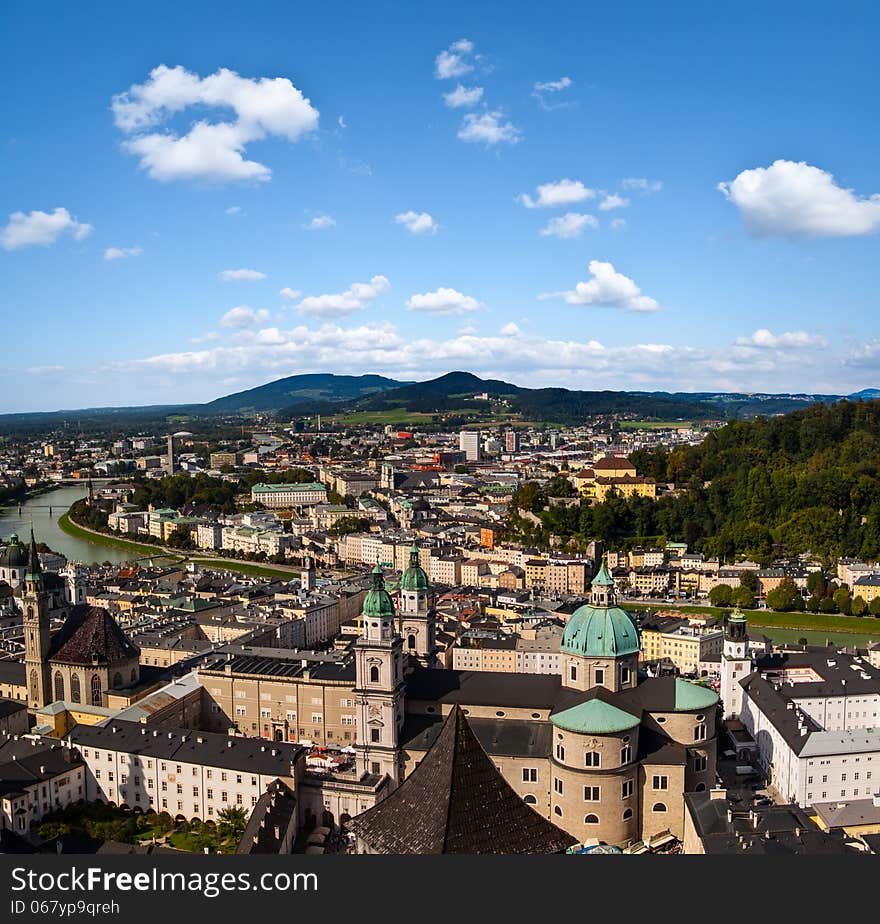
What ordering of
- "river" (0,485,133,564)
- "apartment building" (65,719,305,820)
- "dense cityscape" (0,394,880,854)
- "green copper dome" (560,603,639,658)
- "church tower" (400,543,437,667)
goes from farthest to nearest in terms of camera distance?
"river" (0,485,133,564)
"church tower" (400,543,437,667)
"green copper dome" (560,603,639,658)
"apartment building" (65,719,305,820)
"dense cityscape" (0,394,880,854)

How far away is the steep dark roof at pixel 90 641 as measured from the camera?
20156 mm

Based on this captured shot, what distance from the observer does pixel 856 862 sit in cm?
452

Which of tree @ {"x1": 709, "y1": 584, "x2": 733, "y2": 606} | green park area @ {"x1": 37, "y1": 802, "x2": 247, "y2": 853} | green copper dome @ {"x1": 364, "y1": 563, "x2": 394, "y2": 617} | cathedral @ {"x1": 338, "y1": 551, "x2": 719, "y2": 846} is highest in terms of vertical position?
green copper dome @ {"x1": 364, "y1": 563, "x2": 394, "y2": 617}

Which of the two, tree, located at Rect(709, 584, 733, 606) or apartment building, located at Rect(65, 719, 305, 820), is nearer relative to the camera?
apartment building, located at Rect(65, 719, 305, 820)

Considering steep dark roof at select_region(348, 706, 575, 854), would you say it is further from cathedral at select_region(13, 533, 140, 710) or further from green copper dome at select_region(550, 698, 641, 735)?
cathedral at select_region(13, 533, 140, 710)

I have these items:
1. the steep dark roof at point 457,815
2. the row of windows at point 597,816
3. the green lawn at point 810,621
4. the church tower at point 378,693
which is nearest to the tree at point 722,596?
the green lawn at point 810,621

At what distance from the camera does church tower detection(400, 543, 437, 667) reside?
1959 cm

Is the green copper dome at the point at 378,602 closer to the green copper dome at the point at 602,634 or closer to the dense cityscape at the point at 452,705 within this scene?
the dense cityscape at the point at 452,705

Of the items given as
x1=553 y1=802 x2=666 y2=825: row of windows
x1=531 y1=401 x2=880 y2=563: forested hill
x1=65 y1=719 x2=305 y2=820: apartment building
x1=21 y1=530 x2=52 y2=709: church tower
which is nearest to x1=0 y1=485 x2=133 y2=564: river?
x1=531 y1=401 x2=880 y2=563: forested hill

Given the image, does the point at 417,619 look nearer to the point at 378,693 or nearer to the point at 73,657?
the point at 378,693

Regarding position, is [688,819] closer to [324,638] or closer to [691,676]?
[691,676]

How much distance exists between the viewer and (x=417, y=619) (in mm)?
19562

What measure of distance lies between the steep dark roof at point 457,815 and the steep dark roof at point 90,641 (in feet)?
49.9

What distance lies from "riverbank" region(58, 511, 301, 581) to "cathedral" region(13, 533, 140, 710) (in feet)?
72.5
